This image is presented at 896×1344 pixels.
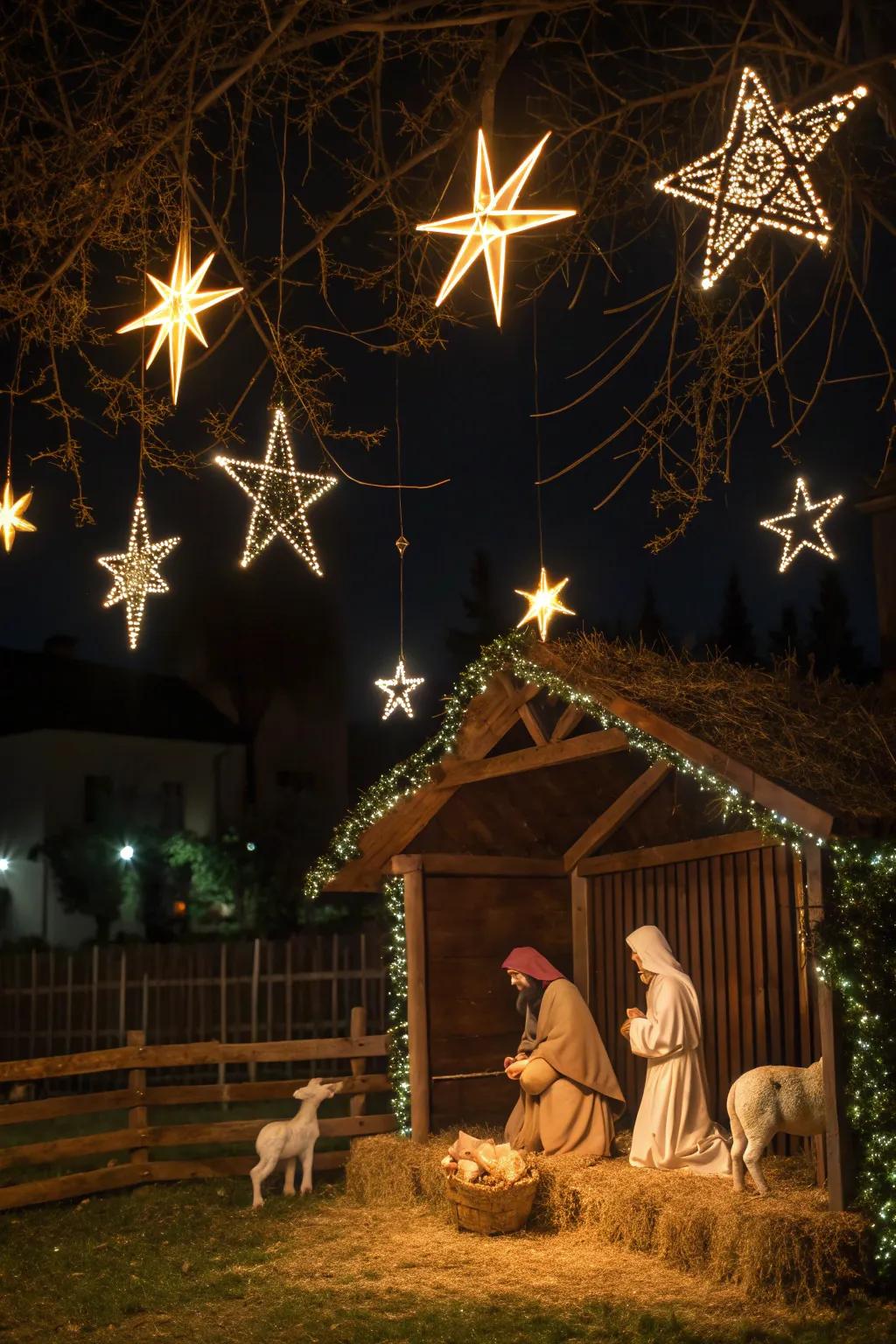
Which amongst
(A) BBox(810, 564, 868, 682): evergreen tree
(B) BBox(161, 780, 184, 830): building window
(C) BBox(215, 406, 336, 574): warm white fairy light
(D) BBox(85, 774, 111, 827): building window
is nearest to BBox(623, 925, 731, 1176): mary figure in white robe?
(C) BBox(215, 406, 336, 574): warm white fairy light

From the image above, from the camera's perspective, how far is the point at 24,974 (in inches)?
824

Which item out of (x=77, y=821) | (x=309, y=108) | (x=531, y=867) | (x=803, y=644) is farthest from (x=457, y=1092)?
(x=803, y=644)

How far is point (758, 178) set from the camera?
614 cm

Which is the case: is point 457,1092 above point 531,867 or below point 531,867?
below

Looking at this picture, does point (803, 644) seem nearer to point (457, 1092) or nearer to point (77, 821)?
point (77, 821)

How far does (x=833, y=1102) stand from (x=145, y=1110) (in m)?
6.04

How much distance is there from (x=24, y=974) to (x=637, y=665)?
14.2m

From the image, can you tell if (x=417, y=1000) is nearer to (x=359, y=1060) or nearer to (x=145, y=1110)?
(x=359, y=1060)

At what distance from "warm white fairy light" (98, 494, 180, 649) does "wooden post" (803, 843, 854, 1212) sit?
437cm

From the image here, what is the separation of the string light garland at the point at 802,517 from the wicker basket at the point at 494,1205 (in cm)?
454

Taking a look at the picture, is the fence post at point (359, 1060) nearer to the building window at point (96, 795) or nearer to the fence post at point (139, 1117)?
the fence post at point (139, 1117)

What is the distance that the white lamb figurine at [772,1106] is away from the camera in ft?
27.3

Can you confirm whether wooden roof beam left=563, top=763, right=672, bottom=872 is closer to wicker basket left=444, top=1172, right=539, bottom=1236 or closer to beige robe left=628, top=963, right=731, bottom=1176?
beige robe left=628, top=963, right=731, bottom=1176

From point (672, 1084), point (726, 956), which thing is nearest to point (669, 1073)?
point (672, 1084)
